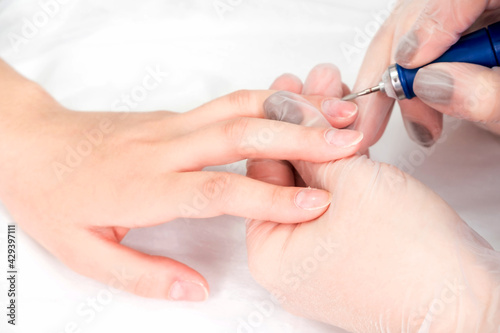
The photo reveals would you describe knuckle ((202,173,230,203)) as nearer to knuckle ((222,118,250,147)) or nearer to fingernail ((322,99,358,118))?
knuckle ((222,118,250,147))

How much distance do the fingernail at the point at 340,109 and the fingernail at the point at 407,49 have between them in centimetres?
13

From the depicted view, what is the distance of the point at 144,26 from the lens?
54.6 inches

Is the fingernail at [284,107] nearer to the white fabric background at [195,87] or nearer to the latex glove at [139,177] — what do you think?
the latex glove at [139,177]

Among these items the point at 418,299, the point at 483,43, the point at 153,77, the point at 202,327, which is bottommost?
the point at 202,327

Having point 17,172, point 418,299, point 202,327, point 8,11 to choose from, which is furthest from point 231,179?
point 8,11

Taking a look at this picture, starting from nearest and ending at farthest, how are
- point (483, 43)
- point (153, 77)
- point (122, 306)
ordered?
point (483, 43), point (122, 306), point (153, 77)

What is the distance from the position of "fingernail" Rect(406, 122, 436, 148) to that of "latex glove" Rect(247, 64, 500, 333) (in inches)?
11.2

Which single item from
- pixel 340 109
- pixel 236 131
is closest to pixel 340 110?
pixel 340 109

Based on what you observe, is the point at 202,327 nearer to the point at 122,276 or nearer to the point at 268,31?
the point at 122,276

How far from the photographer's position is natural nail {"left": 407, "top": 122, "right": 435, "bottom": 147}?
1.07 m

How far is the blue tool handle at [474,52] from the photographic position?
0.80m

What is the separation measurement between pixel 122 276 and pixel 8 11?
939mm

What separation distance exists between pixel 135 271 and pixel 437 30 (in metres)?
0.71

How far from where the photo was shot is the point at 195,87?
1.29 metres
